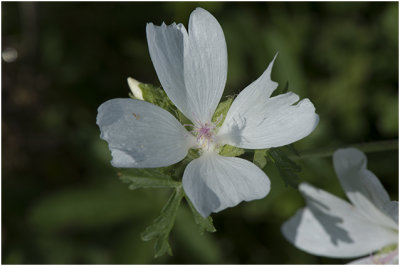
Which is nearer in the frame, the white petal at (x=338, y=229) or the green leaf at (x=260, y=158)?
the green leaf at (x=260, y=158)

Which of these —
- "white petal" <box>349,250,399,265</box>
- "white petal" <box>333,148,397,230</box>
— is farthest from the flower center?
"white petal" <box>349,250,399,265</box>

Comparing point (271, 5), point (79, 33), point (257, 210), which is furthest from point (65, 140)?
point (271, 5)

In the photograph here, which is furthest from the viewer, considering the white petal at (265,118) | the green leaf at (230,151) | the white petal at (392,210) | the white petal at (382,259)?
the white petal at (382,259)

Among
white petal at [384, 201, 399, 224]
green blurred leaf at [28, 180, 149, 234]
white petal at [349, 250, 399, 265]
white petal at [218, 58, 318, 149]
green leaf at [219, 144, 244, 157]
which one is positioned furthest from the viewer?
green blurred leaf at [28, 180, 149, 234]

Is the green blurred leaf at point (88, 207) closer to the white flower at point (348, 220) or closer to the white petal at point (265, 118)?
the white flower at point (348, 220)

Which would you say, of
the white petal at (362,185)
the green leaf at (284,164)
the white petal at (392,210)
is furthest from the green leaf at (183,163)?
the white petal at (392,210)

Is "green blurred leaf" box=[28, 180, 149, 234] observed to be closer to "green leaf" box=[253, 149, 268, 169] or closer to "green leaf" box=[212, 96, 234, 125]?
"green leaf" box=[212, 96, 234, 125]
